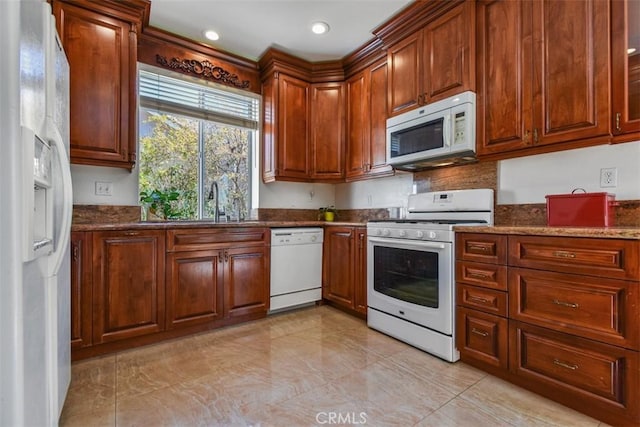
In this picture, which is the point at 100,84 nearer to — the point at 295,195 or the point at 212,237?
the point at 212,237

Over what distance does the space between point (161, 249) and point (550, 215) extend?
2.60 m

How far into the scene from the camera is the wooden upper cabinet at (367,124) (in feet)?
9.56

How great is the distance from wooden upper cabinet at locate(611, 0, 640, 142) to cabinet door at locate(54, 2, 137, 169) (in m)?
3.13

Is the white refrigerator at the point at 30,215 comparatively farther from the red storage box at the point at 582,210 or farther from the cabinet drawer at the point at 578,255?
the red storage box at the point at 582,210

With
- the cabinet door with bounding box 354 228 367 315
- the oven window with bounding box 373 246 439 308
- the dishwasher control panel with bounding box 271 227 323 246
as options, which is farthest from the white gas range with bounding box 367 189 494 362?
the dishwasher control panel with bounding box 271 227 323 246

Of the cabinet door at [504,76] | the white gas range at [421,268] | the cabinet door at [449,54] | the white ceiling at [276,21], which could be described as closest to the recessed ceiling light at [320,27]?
the white ceiling at [276,21]

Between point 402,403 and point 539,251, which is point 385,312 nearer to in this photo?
point 402,403

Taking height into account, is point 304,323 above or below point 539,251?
below

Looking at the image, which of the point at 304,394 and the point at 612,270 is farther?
the point at 304,394

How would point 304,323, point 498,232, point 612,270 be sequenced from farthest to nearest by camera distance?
point 304,323 → point 498,232 → point 612,270

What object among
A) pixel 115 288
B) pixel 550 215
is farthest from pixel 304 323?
pixel 550 215

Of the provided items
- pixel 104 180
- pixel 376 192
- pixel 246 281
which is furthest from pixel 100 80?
pixel 376 192

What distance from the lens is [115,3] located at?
2.29 meters

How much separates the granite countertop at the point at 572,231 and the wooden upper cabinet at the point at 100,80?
104 inches
